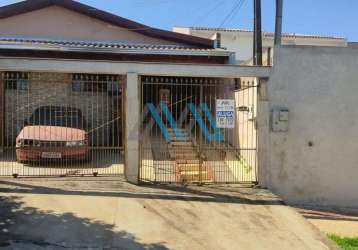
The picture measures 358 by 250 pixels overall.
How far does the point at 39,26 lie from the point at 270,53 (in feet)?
36.0

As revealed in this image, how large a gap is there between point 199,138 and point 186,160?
0.67m

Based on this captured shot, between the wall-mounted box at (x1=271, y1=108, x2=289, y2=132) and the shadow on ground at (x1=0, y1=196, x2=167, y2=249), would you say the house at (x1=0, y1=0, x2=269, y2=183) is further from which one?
the shadow on ground at (x1=0, y1=196, x2=167, y2=249)

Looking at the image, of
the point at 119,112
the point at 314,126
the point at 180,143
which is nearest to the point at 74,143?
the point at 119,112

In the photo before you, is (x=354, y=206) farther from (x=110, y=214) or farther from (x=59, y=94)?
(x=59, y=94)

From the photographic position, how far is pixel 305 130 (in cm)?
865

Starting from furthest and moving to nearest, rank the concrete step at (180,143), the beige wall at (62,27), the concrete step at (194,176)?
the beige wall at (62,27) < the concrete step at (180,143) < the concrete step at (194,176)

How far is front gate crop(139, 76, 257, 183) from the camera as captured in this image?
898 centimetres

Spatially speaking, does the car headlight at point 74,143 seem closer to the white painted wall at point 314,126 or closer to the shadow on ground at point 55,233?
the shadow on ground at point 55,233

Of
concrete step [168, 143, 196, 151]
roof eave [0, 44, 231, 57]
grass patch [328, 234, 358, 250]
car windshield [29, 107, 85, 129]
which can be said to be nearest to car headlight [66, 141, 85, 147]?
car windshield [29, 107, 85, 129]

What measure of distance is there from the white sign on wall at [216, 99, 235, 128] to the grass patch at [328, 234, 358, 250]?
9.53 feet

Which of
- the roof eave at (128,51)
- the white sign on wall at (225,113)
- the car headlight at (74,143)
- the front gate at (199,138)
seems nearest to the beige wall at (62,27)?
the roof eave at (128,51)

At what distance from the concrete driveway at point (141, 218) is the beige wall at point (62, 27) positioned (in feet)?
31.3

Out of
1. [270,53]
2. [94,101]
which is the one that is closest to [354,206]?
[270,53]

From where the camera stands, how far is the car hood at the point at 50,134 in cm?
904
